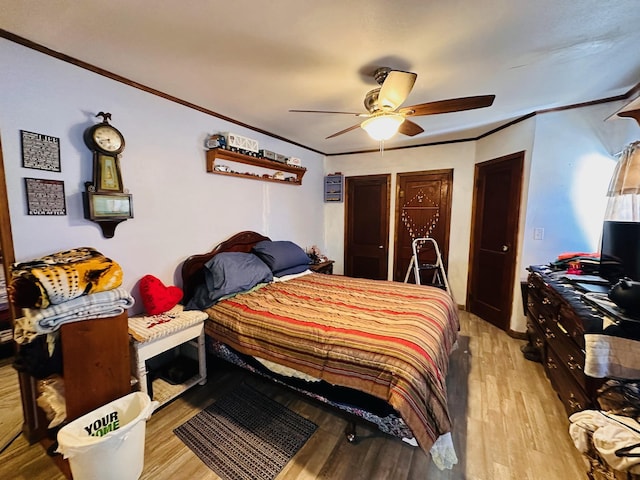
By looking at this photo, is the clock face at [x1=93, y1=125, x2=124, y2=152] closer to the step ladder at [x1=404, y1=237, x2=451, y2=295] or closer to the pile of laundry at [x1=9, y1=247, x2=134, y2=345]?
the pile of laundry at [x1=9, y1=247, x2=134, y2=345]

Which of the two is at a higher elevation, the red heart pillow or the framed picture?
the framed picture

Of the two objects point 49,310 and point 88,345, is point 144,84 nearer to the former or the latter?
point 49,310

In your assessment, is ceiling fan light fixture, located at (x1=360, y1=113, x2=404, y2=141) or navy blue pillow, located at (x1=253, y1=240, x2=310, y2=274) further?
navy blue pillow, located at (x1=253, y1=240, x2=310, y2=274)

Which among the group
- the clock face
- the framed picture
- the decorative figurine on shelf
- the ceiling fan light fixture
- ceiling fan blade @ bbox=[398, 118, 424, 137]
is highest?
ceiling fan blade @ bbox=[398, 118, 424, 137]

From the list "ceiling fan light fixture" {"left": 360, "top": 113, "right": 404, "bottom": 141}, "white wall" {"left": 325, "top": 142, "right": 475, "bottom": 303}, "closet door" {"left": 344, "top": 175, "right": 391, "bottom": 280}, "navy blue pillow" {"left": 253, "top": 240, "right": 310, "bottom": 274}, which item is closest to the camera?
"ceiling fan light fixture" {"left": 360, "top": 113, "right": 404, "bottom": 141}

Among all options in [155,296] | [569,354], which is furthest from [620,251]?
[155,296]

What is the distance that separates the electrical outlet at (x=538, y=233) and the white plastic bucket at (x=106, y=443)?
12.0ft

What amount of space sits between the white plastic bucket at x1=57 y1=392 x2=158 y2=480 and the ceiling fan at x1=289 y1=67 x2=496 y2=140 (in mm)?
2283

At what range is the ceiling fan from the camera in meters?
1.67

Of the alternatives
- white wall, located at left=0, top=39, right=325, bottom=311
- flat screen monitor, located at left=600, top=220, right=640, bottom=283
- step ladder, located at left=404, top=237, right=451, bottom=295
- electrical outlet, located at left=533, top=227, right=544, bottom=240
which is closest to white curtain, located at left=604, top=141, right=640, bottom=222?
flat screen monitor, located at left=600, top=220, right=640, bottom=283

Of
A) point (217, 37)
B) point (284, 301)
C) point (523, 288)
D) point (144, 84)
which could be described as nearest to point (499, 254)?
point (523, 288)

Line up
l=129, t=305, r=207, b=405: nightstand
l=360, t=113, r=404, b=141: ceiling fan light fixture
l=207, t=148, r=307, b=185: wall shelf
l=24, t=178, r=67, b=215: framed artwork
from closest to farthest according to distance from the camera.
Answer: l=24, t=178, r=67, b=215: framed artwork
l=129, t=305, r=207, b=405: nightstand
l=360, t=113, r=404, b=141: ceiling fan light fixture
l=207, t=148, r=307, b=185: wall shelf

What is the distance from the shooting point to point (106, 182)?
1917 millimetres

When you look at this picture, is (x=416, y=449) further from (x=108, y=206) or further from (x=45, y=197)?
(x=45, y=197)
